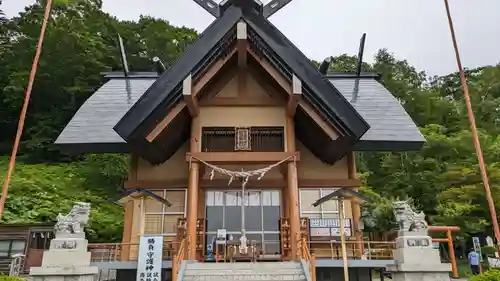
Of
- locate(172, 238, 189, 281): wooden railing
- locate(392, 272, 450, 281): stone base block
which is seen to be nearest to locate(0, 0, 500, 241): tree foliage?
locate(392, 272, 450, 281): stone base block

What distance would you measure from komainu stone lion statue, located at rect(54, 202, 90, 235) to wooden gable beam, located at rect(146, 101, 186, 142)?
2645mm

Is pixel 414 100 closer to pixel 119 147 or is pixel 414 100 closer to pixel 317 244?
pixel 317 244

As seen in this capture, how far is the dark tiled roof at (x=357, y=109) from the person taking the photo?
1235cm

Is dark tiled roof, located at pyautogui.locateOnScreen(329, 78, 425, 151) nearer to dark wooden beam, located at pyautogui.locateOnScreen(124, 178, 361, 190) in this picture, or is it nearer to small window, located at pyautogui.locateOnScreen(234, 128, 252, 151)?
dark wooden beam, located at pyautogui.locateOnScreen(124, 178, 361, 190)

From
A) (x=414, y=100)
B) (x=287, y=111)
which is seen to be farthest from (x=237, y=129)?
(x=414, y=100)

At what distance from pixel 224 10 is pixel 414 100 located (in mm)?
26609

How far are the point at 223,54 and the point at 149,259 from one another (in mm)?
6044

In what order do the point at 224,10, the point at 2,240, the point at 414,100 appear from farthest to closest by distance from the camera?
the point at 414,100, the point at 2,240, the point at 224,10

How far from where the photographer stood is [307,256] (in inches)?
355

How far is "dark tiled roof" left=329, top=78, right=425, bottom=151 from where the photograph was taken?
12398 mm

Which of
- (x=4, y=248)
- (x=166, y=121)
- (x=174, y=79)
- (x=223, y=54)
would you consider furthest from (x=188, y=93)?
(x=4, y=248)

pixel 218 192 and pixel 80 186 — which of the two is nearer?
pixel 218 192

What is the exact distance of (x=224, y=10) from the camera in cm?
1273

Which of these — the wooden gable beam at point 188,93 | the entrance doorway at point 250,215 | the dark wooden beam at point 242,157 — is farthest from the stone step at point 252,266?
the wooden gable beam at point 188,93
